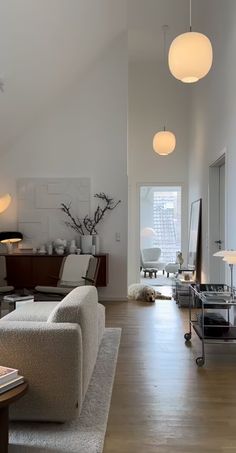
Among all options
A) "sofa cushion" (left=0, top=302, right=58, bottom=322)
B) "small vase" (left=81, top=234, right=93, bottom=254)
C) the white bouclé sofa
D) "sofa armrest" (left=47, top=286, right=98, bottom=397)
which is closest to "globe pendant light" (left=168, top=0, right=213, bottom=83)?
"sofa armrest" (left=47, top=286, right=98, bottom=397)

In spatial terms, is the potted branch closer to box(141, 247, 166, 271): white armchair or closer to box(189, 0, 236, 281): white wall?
box(189, 0, 236, 281): white wall

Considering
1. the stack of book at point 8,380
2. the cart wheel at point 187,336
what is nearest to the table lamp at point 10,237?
the cart wheel at point 187,336

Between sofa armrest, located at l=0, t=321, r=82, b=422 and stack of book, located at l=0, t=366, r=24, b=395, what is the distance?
22 centimetres

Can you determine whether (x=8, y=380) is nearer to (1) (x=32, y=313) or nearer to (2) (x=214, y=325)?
(1) (x=32, y=313)

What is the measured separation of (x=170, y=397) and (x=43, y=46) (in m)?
4.35

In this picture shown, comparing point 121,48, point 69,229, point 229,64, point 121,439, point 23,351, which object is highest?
point 121,48

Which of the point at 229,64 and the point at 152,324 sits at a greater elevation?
the point at 229,64

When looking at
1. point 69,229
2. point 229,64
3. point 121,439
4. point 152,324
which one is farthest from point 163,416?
point 69,229

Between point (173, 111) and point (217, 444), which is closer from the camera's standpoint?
point (217, 444)

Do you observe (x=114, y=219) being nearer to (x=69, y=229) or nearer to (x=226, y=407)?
(x=69, y=229)

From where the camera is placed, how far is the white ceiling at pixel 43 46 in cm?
434

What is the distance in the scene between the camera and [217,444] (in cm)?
218

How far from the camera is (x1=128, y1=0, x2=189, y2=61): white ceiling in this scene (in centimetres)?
595

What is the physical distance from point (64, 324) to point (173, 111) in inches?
261
